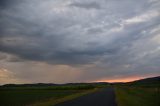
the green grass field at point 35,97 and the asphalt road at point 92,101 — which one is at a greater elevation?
the green grass field at point 35,97

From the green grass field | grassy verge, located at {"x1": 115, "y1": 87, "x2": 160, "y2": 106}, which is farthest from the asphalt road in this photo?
the green grass field

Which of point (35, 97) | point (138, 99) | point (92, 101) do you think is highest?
point (35, 97)

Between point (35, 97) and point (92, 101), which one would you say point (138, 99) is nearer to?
point (92, 101)

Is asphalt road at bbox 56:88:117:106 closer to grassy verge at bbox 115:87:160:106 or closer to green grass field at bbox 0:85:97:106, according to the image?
grassy verge at bbox 115:87:160:106

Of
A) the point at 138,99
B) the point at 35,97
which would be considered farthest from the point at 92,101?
the point at 35,97

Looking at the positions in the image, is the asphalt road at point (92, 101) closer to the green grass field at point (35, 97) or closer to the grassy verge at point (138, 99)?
the grassy verge at point (138, 99)

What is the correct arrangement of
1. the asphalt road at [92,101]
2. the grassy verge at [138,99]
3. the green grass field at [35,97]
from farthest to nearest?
the green grass field at [35,97] → the grassy verge at [138,99] → the asphalt road at [92,101]

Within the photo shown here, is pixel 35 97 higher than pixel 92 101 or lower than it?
higher

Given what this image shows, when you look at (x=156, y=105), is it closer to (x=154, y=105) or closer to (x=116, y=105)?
(x=154, y=105)

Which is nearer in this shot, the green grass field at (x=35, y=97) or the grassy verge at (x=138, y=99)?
the grassy verge at (x=138, y=99)

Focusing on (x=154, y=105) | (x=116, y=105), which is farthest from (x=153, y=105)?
(x=116, y=105)

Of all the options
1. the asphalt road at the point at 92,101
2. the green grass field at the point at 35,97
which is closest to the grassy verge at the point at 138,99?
the asphalt road at the point at 92,101

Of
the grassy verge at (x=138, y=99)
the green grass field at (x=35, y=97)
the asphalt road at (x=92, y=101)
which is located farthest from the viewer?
the green grass field at (x=35, y=97)

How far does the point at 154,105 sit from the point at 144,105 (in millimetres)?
1317
